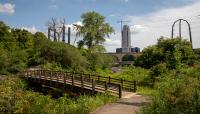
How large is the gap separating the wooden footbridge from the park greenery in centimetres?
130

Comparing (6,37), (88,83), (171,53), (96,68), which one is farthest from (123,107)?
(6,37)

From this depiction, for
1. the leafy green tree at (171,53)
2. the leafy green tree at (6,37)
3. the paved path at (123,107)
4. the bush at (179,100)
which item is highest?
the leafy green tree at (6,37)

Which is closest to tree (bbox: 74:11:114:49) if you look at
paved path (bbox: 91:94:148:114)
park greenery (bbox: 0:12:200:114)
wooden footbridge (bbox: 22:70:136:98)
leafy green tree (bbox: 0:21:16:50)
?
park greenery (bbox: 0:12:200:114)

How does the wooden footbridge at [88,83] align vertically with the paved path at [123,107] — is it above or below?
above

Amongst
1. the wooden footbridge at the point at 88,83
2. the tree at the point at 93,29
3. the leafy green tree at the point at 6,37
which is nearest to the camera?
the wooden footbridge at the point at 88,83

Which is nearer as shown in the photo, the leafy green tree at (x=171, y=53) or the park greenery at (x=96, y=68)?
the park greenery at (x=96, y=68)

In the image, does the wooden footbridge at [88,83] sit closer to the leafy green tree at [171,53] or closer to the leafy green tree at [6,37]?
the leafy green tree at [171,53]

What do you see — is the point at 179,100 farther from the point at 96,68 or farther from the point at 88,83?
the point at 96,68

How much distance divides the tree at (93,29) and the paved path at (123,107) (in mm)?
56353

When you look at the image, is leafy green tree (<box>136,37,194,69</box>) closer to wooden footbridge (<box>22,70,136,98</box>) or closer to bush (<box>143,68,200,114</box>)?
wooden footbridge (<box>22,70,136,98</box>)

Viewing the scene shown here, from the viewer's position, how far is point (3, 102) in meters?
18.0

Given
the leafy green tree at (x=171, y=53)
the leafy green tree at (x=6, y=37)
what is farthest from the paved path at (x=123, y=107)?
the leafy green tree at (x=6, y=37)

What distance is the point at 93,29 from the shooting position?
80500 mm

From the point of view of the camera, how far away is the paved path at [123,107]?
1906 centimetres
